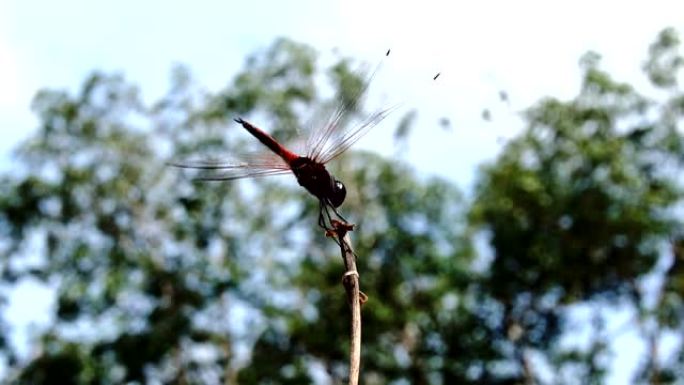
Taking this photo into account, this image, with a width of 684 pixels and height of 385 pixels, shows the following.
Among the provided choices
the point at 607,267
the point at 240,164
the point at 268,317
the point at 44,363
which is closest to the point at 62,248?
the point at 44,363

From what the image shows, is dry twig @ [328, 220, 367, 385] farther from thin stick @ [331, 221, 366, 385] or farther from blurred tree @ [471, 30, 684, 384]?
blurred tree @ [471, 30, 684, 384]

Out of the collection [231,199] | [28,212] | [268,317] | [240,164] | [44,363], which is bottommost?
[240,164]

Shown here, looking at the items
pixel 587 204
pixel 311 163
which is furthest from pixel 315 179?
pixel 587 204

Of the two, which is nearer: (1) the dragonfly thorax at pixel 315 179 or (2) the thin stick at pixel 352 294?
(2) the thin stick at pixel 352 294

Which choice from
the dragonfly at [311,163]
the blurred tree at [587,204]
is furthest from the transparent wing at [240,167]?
the blurred tree at [587,204]

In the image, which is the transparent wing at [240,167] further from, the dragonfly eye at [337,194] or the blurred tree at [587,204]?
the blurred tree at [587,204]

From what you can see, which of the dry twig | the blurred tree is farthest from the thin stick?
the blurred tree

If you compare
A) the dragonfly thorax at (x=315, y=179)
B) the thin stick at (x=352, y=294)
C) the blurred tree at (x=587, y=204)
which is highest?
the blurred tree at (x=587, y=204)

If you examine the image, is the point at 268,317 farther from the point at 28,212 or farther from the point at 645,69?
the point at 645,69
